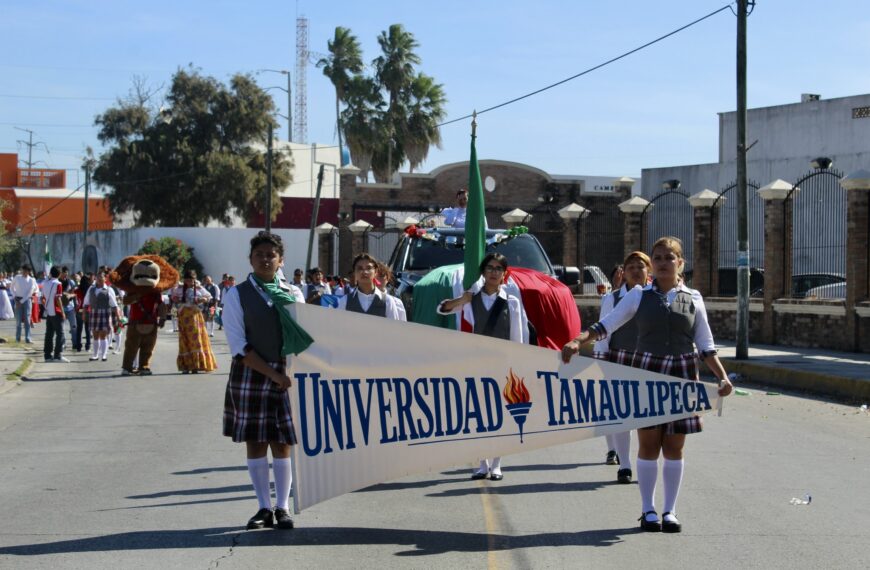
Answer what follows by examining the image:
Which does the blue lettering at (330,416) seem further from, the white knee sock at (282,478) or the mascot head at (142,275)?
the mascot head at (142,275)

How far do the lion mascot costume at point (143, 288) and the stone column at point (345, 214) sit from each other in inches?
968

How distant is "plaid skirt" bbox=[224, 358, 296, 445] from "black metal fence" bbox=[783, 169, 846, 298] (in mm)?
19231

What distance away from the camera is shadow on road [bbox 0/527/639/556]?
6.88 metres

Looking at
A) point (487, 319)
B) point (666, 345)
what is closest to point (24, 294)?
point (487, 319)

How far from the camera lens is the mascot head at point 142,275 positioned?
18578 mm

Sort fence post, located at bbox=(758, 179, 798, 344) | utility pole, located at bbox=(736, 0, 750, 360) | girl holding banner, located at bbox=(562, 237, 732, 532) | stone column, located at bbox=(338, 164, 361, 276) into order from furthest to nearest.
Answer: stone column, located at bbox=(338, 164, 361, 276)
fence post, located at bbox=(758, 179, 798, 344)
utility pole, located at bbox=(736, 0, 750, 360)
girl holding banner, located at bbox=(562, 237, 732, 532)

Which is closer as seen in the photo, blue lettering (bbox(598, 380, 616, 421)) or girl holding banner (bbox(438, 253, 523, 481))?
blue lettering (bbox(598, 380, 616, 421))

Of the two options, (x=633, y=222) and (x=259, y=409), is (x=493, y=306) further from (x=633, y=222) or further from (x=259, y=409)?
(x=633, y=222)

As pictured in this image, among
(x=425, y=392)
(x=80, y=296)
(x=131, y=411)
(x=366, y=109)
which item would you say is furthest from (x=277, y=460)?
(x=366, y=109)

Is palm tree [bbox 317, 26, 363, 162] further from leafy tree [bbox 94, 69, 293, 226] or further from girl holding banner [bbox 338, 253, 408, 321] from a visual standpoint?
girl holding banner [bbox 338, 253, 408, 321]

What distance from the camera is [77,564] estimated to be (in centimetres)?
647

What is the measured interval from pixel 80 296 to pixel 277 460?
2042 centimetres

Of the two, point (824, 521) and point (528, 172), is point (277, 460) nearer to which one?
point (824, 521)

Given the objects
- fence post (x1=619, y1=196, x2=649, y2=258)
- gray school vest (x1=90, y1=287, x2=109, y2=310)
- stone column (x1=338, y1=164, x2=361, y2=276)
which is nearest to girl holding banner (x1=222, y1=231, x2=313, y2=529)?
gray school vest (x1=90, y1=287, x2=109, y2=310)
